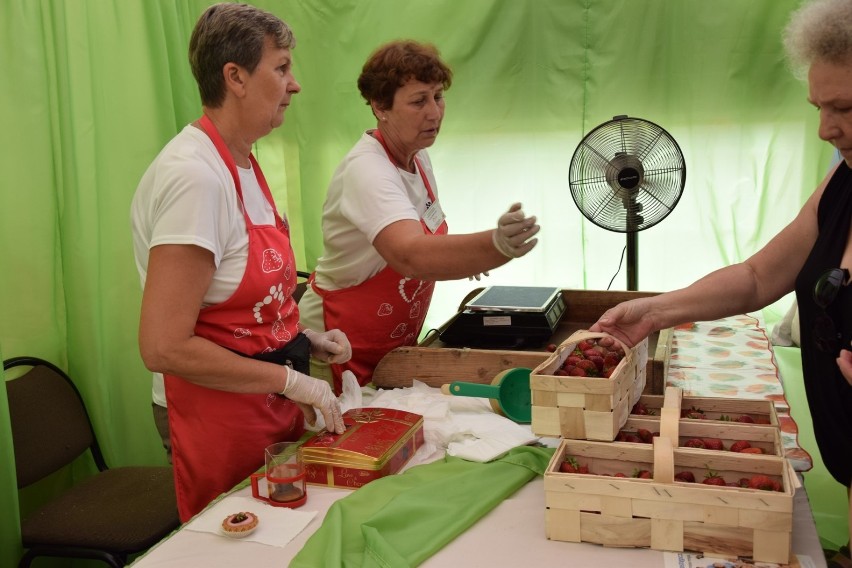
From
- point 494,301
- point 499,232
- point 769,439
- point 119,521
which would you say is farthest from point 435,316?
point 769,439

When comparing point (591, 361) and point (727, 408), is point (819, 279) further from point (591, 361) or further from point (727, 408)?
point (591, 361)

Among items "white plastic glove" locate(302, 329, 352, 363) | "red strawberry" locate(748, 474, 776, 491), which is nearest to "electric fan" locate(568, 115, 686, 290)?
"white plastic glove" locate(302, 329, 352, 363)

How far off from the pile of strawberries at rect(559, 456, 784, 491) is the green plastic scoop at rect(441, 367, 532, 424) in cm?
52

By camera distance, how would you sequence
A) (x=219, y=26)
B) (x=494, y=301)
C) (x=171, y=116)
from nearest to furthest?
(x=219, y=26) < (x=494, y=301) < (x=171, y=116)

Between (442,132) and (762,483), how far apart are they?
3.02 meters

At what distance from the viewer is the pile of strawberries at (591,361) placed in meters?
1.71

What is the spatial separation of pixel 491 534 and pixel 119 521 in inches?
57.7

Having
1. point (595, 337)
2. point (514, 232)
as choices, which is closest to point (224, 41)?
point (514, 232)

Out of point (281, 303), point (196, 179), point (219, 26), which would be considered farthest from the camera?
point (281, 303)

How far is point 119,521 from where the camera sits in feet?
8.14

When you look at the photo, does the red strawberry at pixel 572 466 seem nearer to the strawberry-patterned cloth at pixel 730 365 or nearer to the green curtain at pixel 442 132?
the strawberry-patterned cloth at pixel 730 365

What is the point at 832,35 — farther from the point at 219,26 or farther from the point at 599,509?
the point at 219,26

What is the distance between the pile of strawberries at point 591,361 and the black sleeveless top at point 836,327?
411 mm

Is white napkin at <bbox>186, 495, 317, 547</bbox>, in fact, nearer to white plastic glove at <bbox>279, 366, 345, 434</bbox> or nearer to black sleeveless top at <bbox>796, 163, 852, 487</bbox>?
white plastic glove at <bbox>279, 366, 345, 434</bbox>
